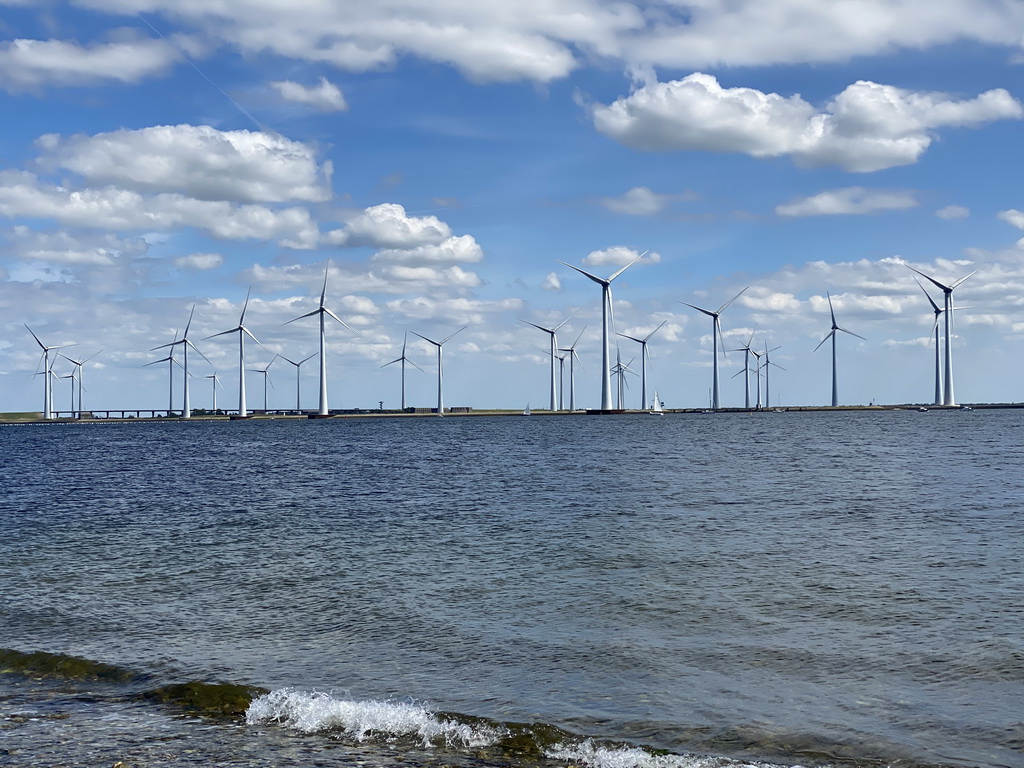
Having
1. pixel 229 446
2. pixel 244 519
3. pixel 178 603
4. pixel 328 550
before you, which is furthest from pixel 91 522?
pixel 229 446

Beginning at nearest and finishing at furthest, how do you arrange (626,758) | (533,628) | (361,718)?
(626,758) → (361,718) → (533,628)

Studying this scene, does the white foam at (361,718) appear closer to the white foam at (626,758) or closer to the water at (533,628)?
the water at (533,628)

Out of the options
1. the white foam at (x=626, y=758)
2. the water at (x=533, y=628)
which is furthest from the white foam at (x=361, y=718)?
the white foam at (x=626, y=758)

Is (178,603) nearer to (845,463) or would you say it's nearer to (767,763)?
(767,763)

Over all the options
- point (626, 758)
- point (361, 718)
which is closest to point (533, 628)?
point (361, 718)

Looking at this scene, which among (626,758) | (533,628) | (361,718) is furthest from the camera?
(533,628)

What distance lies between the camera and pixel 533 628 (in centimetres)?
2170

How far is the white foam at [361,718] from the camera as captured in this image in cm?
1460

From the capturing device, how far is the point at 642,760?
525 inches

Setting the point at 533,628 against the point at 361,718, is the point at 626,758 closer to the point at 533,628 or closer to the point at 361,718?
the point at 361,718

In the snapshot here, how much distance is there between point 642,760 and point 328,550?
2260cm

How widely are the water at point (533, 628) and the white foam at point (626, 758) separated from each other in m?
0.04

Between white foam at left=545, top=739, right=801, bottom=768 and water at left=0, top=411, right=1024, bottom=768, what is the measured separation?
44 mm

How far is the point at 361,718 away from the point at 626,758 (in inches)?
174
